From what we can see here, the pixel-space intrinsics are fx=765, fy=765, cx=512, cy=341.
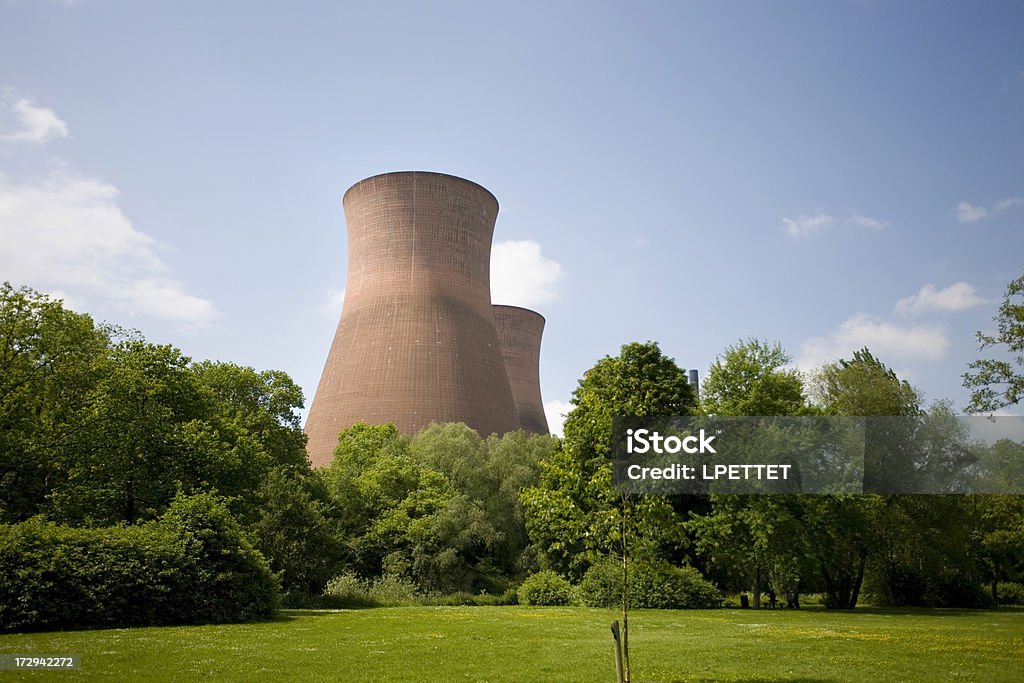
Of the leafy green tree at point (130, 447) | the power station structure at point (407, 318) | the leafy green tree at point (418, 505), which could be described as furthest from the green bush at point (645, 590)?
the power station structure at point (407, 318)

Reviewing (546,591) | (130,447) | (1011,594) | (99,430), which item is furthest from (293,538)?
(1011,594)

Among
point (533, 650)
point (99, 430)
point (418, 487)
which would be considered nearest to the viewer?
point (533, 650)

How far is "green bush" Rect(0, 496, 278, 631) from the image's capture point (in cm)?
1288

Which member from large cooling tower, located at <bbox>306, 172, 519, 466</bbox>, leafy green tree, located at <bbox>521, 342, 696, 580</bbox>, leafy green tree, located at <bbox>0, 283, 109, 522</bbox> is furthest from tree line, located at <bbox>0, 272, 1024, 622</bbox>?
leafy green tree, located at <bbox>521, 342, 696, 580</bbox>

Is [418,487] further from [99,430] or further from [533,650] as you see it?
[533,650]

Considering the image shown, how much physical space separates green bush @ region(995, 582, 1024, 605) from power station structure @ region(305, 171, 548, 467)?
68.2 ft

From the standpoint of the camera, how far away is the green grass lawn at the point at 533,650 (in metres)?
8.66

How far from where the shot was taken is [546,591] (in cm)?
2144

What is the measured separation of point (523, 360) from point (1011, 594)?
2432 centimetres

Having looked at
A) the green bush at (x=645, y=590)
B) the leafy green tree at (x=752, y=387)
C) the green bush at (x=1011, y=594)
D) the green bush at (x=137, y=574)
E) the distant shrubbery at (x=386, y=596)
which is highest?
the leafy green tree at (x=752, y=387)

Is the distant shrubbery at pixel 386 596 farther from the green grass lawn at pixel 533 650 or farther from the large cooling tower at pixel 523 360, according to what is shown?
the large cooling tower at pixel 523 360

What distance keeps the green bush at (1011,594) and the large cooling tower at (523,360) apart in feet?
70.1

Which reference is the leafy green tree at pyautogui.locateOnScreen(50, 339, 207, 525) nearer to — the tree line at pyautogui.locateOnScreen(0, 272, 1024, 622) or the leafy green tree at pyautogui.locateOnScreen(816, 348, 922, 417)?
the tree line at pyautogui.locateOnScreen(0, 272, 1024, 622)

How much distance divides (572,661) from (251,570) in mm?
9174
